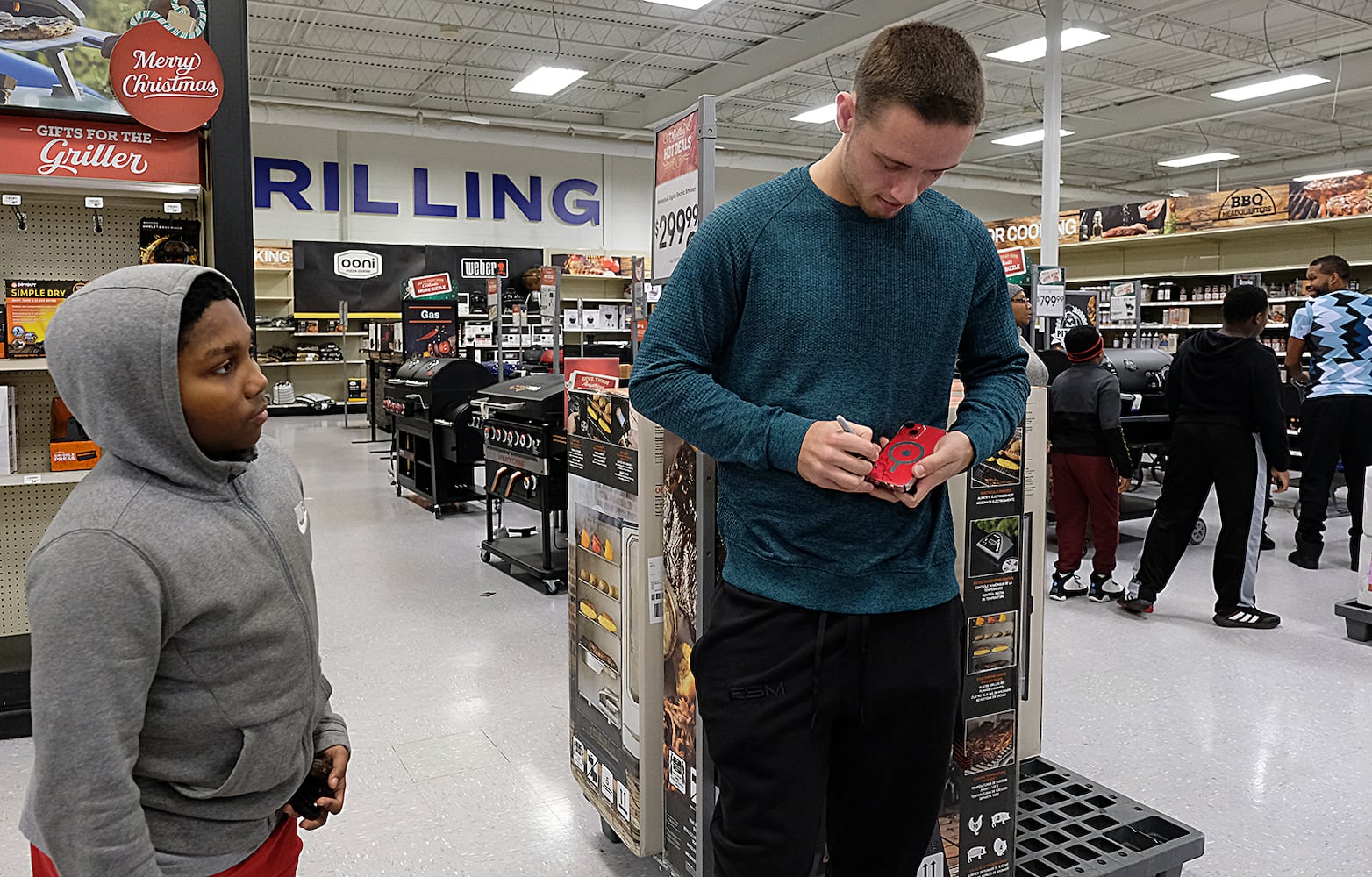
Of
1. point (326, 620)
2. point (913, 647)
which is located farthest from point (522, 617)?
point (913, 647)

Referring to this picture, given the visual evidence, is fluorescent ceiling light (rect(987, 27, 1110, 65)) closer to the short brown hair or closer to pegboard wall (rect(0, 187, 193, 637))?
pegboard wall (rect(0, 187, 193, 637))

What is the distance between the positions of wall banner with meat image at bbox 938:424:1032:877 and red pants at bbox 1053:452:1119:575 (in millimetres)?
3191

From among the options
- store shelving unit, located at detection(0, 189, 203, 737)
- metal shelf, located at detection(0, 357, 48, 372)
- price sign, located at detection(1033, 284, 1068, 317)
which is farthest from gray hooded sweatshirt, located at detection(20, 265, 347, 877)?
price sign, located at detection(1033, 284, 1068, 317)

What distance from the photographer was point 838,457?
130 cm

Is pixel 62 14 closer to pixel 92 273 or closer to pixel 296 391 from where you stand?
pixel 92 273

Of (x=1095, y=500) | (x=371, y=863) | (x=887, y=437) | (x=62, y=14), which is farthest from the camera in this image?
(x=1095, y=500)

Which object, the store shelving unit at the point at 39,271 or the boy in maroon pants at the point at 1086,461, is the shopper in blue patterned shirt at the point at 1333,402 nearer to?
the boy in maroon pants at the point at 1086,461

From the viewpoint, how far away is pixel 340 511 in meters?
7.71

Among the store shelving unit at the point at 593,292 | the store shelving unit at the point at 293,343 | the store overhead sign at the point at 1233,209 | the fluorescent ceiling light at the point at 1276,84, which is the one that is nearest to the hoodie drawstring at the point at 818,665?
the store overhead sign at the point at 1233,209

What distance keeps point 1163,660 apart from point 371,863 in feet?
11.2

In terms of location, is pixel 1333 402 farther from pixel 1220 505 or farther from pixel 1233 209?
pixel 1233 209

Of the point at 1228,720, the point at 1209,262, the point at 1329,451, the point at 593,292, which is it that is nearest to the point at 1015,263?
the point at 1329,451

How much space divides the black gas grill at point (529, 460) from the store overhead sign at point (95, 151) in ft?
7.61

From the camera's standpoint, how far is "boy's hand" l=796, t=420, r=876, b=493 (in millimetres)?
1304
